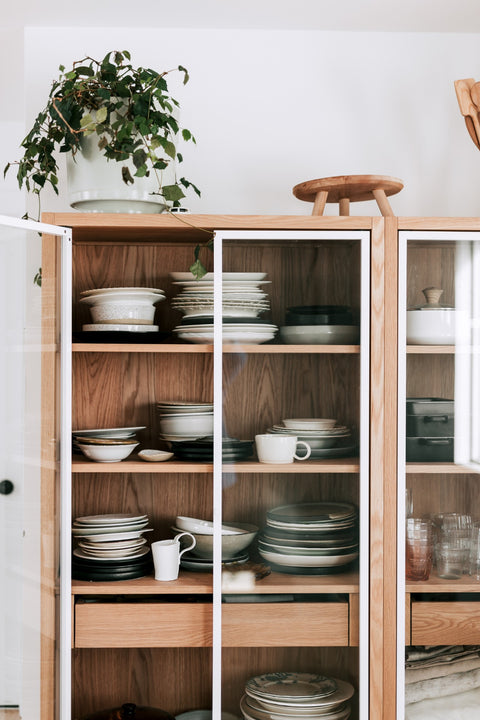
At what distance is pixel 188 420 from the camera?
2031mm

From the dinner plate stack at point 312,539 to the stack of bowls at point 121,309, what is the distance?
25.7 inches

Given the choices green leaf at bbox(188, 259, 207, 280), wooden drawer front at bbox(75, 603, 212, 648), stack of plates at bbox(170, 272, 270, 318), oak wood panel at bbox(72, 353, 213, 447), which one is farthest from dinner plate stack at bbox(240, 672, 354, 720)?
green leaf at bbox(188, 259, 207, 280)

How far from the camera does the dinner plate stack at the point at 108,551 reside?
195 centimetres

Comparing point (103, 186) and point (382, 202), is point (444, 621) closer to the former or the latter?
point (382, 202)

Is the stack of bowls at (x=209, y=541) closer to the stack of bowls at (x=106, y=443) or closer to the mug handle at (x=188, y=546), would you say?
the mug handle at (x=188, y=546)

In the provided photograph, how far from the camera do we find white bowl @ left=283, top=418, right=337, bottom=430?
193cm

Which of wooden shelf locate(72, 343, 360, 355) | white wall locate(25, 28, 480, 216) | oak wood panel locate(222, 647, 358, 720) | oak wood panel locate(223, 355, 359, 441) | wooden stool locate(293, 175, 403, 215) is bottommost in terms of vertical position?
oak wood panel locate(222, 647, 358, 720)

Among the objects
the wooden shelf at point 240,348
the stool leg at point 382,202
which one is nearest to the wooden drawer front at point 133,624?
the wooden shelf at point 240,348

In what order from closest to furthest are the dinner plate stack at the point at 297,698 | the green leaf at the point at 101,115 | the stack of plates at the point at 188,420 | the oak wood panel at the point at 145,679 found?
the green leaf at the point at 101,115, the dinner plate stack at the point at 297,698, the stack of plates at the point at 188,420, the oak wood panel at the point at 145,679

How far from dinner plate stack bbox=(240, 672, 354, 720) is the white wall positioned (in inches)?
55.5

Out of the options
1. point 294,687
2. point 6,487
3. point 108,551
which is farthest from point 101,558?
point 294,687

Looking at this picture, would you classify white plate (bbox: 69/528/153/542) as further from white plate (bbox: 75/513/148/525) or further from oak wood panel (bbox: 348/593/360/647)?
oak wood panel (bbox: 348/593/360/647)

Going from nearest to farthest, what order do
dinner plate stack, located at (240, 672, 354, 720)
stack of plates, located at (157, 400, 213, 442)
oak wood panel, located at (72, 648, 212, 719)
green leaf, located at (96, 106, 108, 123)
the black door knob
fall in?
the black door knob < green leaf, located at (96, 106, 108, 123) < dinner plate stack, located at (240, 672, 354, 720) < stack of plates, located at (157, 400, 213, 442) < oak wood panel, located at (72, 648, 212, 719)

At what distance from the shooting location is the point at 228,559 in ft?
6.32
